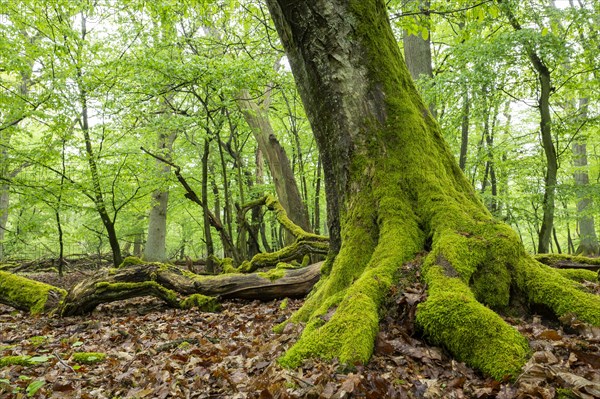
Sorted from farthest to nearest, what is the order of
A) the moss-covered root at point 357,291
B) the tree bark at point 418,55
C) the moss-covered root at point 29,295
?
the tree bark at point 418,55 → the moss-covered root at point 29,295 → the moss-covered root at point 357,291

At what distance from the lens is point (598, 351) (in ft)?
7.32

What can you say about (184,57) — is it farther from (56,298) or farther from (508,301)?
(508,301)

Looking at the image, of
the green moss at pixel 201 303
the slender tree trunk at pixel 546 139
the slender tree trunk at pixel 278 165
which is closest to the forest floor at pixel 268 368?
the green moss at pixel 201 303

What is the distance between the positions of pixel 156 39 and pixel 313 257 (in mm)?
7273

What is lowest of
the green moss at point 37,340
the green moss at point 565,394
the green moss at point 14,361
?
the green moss at point 37,340

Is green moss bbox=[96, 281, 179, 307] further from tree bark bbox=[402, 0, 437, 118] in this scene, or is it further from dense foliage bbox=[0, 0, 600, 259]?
tree bark bbox=[402, 0, 437, 118]

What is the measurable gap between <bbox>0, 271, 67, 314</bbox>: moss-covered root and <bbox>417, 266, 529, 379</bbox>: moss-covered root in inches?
264

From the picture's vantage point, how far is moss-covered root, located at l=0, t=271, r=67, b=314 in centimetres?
669

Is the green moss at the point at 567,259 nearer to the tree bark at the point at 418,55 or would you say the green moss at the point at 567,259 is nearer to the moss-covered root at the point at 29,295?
the tree bark at the point at 418,55

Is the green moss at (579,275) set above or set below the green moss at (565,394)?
above

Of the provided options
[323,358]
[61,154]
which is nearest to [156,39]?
[61,154]

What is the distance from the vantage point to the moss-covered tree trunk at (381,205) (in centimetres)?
263

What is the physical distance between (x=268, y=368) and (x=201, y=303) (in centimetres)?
441

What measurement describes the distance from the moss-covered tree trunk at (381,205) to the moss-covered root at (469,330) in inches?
0.4
